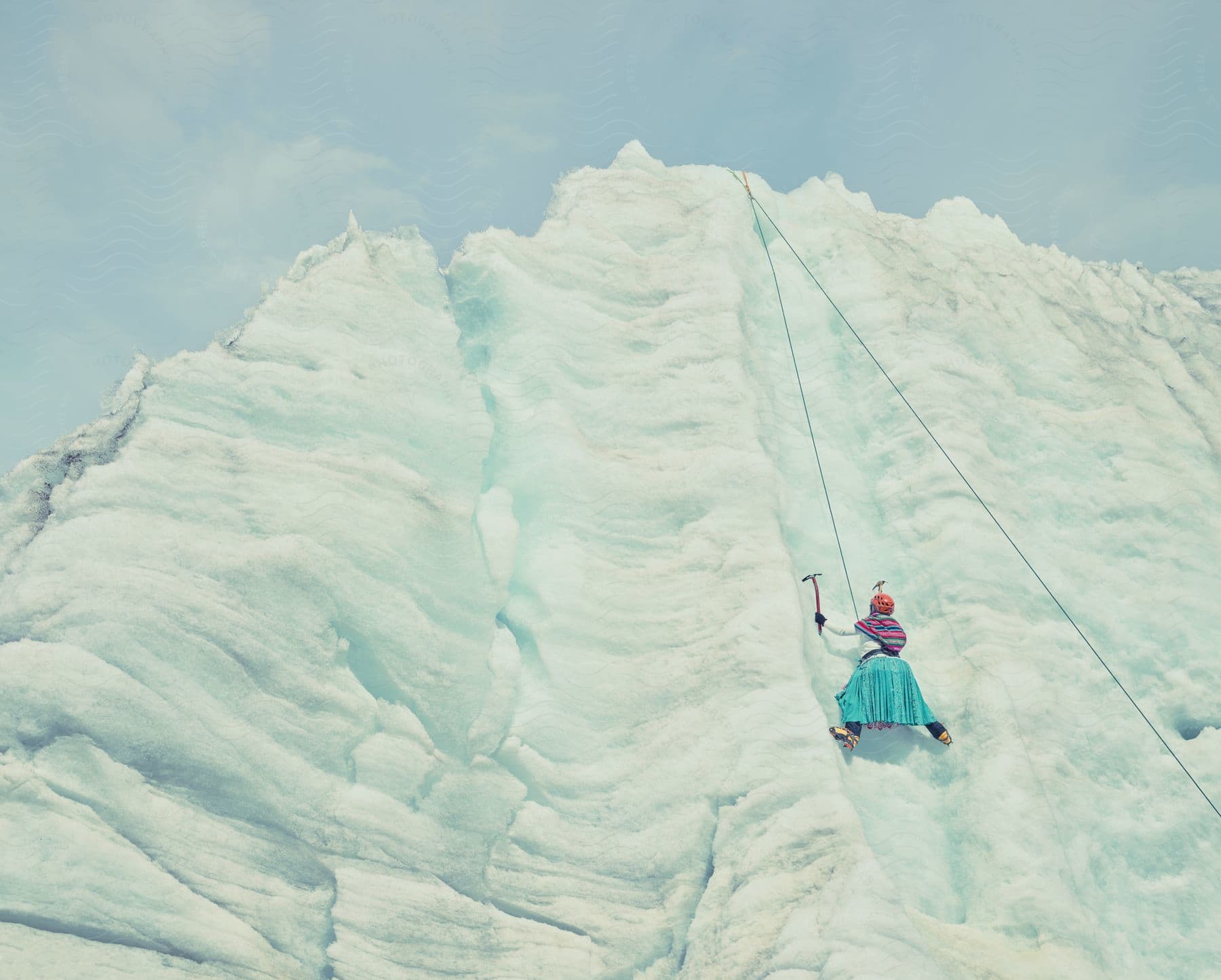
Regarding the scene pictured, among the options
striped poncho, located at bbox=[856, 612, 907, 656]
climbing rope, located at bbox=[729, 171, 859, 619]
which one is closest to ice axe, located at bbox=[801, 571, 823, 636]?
climbing rope, located at bbox=[729, 171, 859, 619]

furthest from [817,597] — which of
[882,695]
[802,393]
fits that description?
[802,393]

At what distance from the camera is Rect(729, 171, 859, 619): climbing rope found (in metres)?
8.84

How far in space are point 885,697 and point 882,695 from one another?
28 mm

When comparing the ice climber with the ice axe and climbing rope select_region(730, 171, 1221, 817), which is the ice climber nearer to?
the ice axe

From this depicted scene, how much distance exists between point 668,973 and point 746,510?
148 inches

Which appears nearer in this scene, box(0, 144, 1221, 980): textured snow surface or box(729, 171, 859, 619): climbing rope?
box(0, 144, 1221, 980): textured snow surface

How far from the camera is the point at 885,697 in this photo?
7.24 m

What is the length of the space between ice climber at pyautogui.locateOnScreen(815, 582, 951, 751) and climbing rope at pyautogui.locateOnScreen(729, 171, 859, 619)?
904mm

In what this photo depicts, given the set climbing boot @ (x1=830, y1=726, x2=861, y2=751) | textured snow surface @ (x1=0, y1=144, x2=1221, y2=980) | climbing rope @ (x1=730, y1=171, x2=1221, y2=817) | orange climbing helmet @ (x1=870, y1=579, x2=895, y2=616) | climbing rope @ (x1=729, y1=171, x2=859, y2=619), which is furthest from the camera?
climbing rope @ (x1=729, y1=171, x2=859, y2=619)

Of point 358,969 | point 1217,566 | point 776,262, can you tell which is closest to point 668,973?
point 358,969

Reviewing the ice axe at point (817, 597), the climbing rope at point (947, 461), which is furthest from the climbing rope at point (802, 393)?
the ice axe at point (817, 597)

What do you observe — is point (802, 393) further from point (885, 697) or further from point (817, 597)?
point (885, 697)

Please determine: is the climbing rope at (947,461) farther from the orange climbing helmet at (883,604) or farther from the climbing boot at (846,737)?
Result: the climbing boot at (846,737)

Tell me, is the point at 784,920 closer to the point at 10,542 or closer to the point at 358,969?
the point at 358,969
